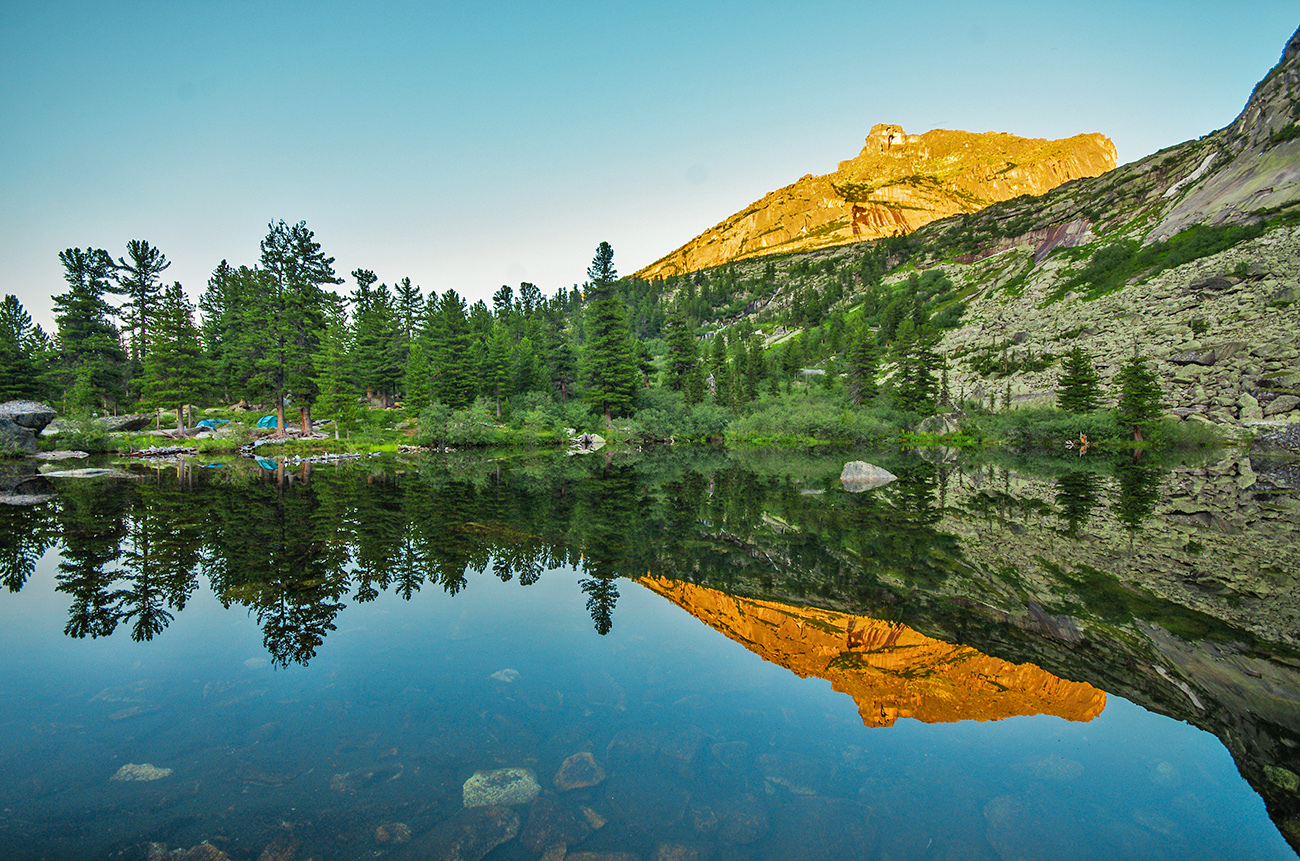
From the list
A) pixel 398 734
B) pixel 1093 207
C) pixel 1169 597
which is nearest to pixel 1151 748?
pixel 1169 597

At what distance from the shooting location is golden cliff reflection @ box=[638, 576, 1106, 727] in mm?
5617

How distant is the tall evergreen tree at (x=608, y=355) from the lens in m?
59.6

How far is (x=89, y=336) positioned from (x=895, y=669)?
83.6 metres

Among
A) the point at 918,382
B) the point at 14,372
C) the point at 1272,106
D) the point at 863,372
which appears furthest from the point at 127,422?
the point at 1272,106

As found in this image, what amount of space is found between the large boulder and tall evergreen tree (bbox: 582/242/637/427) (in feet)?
150

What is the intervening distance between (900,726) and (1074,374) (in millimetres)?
58747

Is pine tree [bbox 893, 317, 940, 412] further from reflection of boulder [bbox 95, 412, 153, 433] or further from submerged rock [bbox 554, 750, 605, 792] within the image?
reflection of boulder [bbox 95, 412, 153, 433]

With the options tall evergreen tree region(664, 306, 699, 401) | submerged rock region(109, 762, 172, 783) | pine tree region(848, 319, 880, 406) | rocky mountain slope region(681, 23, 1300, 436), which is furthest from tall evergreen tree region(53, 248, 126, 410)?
rocky mountain slope region(681, 23, 1300, 436)

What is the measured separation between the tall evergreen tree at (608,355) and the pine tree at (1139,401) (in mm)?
45167

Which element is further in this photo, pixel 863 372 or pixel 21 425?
pixel 863 372

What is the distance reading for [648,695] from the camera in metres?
5.86

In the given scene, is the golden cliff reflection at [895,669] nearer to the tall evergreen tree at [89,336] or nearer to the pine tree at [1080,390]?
the pine tree at [1080,390]

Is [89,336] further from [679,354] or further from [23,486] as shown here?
[679,354]

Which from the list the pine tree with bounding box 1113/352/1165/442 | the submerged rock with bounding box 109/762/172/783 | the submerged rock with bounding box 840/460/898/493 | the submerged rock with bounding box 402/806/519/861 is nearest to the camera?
the submerged rock with bounding box 402/806/519/861
